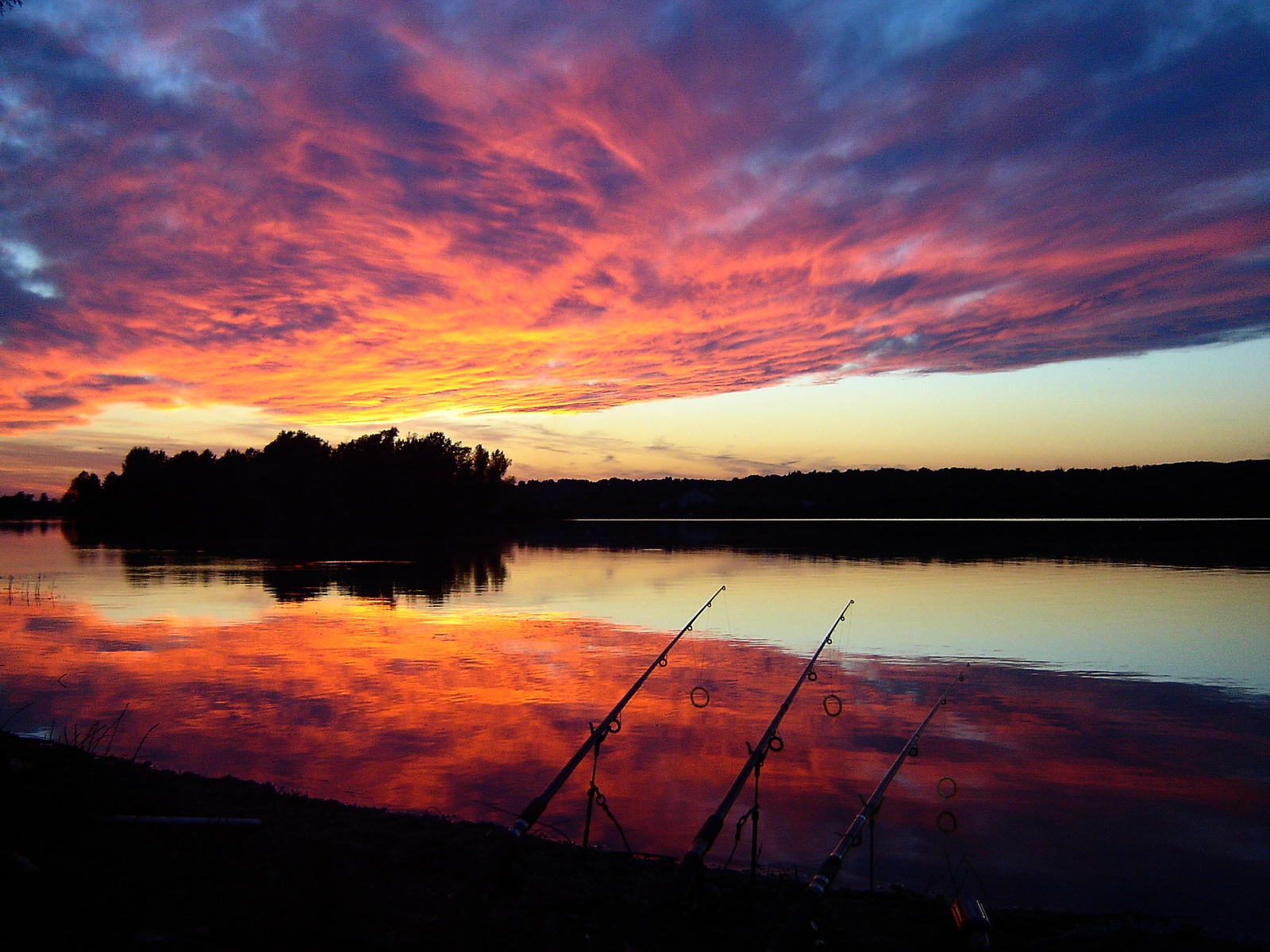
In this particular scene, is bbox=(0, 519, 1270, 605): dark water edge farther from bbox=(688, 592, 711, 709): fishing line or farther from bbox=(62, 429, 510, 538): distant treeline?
bbox=(62, 429, 510, 538): distant treeline

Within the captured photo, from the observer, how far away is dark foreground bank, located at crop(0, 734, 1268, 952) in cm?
452

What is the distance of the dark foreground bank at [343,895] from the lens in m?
4.52

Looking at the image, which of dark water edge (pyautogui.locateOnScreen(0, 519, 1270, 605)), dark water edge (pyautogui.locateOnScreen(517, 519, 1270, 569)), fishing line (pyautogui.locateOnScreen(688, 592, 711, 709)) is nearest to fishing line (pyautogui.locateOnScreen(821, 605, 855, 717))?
fishing line (pyautogui.locateOnScreen(688, 592, 711, 709))

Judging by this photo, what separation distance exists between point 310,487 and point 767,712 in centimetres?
9629

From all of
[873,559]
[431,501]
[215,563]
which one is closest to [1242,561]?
[873,559]

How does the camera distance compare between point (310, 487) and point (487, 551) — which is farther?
point (310, 487)

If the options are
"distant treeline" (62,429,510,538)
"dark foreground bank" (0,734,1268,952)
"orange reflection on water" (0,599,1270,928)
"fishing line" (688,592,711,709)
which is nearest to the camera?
"dark foreground bank" (0,734,1268,952)

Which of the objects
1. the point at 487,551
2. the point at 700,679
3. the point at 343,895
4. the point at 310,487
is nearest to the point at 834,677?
the point at 700,679

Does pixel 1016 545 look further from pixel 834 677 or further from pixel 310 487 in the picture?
pixel 310 487

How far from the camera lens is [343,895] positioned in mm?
5012

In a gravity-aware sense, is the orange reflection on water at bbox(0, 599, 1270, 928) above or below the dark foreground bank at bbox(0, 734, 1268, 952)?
below

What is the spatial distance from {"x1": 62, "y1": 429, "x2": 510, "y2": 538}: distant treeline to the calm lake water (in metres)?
73.3

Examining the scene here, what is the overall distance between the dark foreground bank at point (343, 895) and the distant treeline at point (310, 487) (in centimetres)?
8563

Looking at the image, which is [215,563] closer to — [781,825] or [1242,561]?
[781,825]
